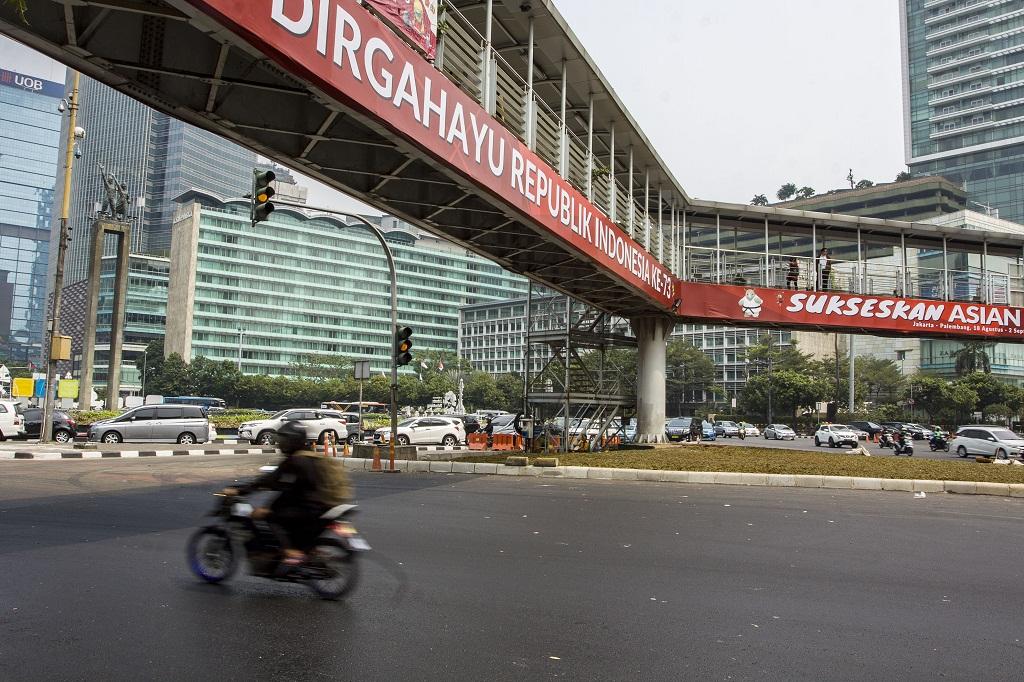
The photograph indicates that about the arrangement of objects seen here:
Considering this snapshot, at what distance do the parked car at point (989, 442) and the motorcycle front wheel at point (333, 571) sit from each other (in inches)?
1251

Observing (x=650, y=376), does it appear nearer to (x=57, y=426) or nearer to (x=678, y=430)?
(x=678, y=430)

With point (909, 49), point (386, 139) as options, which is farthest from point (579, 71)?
point (909, 49)

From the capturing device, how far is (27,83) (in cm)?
16612

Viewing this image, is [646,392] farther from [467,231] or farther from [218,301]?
[218,301]

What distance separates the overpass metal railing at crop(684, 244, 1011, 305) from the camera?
2752 centimetres

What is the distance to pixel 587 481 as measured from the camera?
1669 centimetres

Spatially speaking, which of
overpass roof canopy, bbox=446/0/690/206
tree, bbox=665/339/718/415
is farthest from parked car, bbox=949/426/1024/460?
tree, bbox=665/339/718/415

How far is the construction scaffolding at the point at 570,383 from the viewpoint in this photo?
23.4 m

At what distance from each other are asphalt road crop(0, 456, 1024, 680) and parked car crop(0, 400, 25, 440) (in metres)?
17.3

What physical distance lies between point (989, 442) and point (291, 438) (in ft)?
111

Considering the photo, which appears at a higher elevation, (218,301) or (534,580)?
(218,301)

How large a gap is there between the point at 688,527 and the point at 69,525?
7733 millimetres

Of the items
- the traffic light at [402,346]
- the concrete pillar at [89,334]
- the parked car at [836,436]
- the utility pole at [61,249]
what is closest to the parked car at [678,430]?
the parked car at [836,436]

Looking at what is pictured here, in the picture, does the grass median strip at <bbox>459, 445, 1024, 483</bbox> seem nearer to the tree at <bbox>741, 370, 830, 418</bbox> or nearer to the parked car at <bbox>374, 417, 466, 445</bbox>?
the parked car at <bbox>374, 417, 466, 445</bbox>
